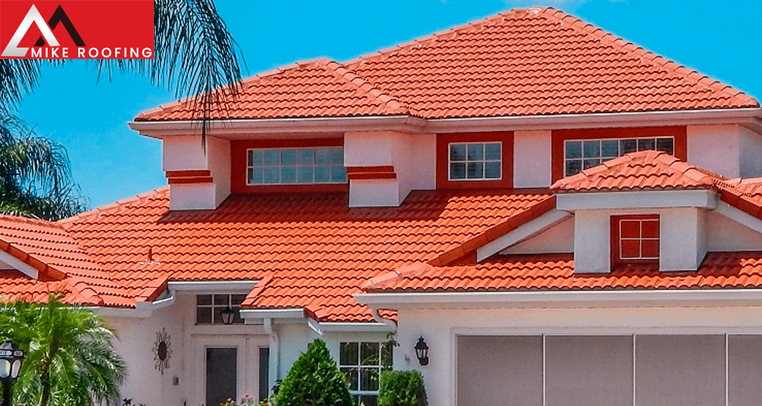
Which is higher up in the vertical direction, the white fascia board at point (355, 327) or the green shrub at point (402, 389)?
the white fascia board at point (355, 327)

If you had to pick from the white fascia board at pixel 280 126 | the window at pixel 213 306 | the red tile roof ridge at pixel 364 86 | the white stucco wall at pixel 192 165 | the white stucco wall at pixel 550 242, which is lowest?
the window at pixel 213 306

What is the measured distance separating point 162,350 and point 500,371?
768cm

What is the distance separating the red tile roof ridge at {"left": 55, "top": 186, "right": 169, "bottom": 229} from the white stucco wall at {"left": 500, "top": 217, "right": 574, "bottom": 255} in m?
10.3

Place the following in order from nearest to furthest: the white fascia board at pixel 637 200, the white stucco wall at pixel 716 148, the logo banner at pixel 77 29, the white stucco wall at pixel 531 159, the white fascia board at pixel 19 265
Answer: the logo banner at pixel 77 29
the white fascia board at pixel 637 200
the white fascia board at pixel 19 265
the white stucco wall at pixel 716 148
the white stucco wall at pixel 531 159

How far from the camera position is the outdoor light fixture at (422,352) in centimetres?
2622

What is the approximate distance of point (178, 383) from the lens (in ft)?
104

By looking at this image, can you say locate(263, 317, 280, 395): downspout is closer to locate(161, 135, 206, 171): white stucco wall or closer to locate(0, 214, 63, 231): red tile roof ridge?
locate(161, 135, 206, 171): white stucco wall

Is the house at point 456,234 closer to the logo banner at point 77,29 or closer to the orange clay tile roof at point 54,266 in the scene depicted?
the orange clay tile roof at point 54,266

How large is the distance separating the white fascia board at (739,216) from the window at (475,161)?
7847 mm

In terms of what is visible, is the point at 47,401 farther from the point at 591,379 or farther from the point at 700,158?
the point at 700,158

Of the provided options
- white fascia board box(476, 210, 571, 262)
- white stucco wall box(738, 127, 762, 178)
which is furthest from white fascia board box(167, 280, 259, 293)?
white stucco wall box(738, 127, 762, 178)

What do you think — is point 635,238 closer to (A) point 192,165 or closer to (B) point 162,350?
(B) point 162,350

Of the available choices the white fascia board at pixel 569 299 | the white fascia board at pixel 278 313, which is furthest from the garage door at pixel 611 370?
the white fascia board at pixel 278 313

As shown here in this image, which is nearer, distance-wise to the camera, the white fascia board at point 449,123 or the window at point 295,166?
the white fascia board at point 449,123
